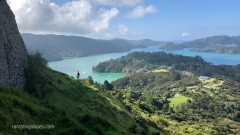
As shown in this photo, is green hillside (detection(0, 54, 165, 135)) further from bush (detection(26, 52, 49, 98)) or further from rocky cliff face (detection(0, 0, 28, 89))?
rocky cliff face (detection(0, 0, 28, 89))

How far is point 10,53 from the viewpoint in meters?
32.2

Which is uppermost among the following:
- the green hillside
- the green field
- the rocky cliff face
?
the rocky cliff face

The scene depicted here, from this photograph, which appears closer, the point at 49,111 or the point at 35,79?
the point at 49,111

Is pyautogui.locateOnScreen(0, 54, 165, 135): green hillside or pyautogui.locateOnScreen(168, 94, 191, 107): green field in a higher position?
pyautogui.locateOnScreen(0, 54, 165, 135): green hillside

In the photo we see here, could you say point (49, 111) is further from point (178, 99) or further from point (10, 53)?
point (178, 99)

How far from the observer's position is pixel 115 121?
35031 mm

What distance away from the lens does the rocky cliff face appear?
97.5 feet

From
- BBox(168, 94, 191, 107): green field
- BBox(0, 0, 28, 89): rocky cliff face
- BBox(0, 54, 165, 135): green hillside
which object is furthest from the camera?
BBox(168, 94, 191, 107): green field

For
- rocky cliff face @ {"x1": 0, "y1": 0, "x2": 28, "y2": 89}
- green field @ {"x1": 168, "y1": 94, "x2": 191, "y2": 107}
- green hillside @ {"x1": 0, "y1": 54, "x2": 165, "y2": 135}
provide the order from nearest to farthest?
1. green hillside @ {"x1": 0, "y1": 54, "x2": 165, "y2": 135}
2. rocky cliff face @ {"x1": 0, "y1": 0, "x2": 28, "y2": 89}
3. green field @ {"x1": 168, "y1": 94, "x2": 191, "y2": 107}

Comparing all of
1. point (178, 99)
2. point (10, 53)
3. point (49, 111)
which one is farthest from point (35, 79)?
point (178, 99)

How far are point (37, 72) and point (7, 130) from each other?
2197cm

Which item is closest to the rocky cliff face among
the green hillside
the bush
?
the bush

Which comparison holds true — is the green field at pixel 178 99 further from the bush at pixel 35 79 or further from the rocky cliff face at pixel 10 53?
the rocky cliff face at pixel 10 53

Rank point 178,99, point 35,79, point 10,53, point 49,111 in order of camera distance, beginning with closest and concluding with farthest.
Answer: point 49,111
point 10,53
point 35,79
point 178,99
